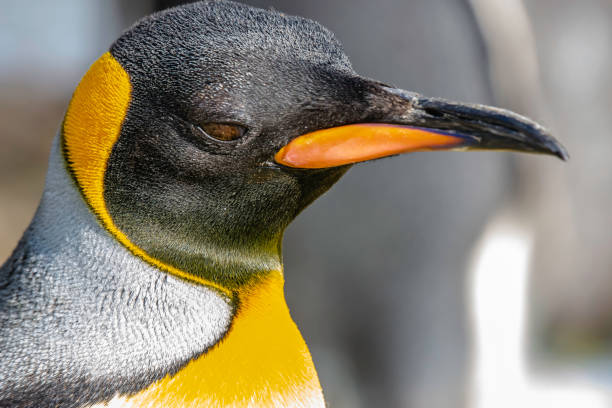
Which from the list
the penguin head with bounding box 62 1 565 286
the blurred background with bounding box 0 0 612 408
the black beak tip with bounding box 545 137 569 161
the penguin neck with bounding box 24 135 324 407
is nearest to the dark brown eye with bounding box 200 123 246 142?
the penguin head with bounding box 62 1 565 286

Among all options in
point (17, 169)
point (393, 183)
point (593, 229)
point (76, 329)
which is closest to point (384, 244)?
point (393, 183)

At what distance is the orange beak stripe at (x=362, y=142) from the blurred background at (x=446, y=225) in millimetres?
1060

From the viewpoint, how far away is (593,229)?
2.42 m

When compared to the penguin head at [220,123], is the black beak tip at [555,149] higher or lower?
higher

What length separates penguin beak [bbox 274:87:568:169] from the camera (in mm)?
760

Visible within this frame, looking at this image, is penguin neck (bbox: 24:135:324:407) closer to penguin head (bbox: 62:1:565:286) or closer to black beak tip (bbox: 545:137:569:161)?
penguin head (bbox: 62:1:565:286)

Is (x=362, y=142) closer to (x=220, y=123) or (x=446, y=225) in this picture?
(x=220, y=123)

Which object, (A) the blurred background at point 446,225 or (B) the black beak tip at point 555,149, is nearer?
(B) the black beak tip at point 555,149

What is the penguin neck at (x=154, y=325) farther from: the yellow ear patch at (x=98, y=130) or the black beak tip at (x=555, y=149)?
the black beak tip at (x=555, y=149)

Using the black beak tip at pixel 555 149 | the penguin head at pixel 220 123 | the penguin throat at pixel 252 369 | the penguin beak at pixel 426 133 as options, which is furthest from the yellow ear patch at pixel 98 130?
the black beak tip at pixel 555 149

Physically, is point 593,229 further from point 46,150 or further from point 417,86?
point 46,150

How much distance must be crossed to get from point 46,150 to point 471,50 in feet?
11.8

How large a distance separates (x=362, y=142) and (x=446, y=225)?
3.66ft

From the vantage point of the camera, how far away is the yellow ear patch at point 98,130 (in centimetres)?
77
